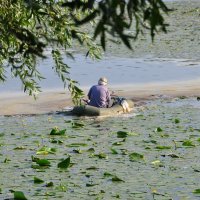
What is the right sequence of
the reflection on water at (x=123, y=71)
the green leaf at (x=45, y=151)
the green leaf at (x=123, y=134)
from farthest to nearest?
the reflection on water at (x=123, y=71) < the green leaf at (x=123, y=134) < the green leaf at (x=45, y=151)

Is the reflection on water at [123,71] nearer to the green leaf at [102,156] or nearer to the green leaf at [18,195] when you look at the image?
the green leaf at [102,156]

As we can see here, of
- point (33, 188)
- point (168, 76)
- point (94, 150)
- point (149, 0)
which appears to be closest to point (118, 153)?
point (94, 150)

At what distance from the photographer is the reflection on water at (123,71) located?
1321 inches

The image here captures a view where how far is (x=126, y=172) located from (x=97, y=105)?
10035mm

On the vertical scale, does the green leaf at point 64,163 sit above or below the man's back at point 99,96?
below

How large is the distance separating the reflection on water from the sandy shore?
1896 millimetres

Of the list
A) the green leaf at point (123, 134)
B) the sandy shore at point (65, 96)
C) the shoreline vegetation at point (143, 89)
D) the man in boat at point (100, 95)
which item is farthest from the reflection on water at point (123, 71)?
the green leaf at point (123, 134)

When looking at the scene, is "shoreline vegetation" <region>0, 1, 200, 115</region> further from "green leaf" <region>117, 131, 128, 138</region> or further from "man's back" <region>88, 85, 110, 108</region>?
"green leaf" <region>117, 131, 128, 138</region>

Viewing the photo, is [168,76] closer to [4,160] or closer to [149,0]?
[4,160]

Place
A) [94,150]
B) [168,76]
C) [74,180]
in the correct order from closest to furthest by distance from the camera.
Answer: [74,180]
[94,150]
[168,76]

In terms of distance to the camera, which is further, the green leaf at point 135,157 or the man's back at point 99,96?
the man's back at point 99,96

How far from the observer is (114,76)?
116ft

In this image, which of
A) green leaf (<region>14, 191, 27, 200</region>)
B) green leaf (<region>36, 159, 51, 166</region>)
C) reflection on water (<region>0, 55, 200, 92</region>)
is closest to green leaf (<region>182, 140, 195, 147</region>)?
green leaf (<region>36, 159, 51, 166</region>)

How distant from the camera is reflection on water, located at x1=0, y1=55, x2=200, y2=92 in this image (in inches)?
1321
